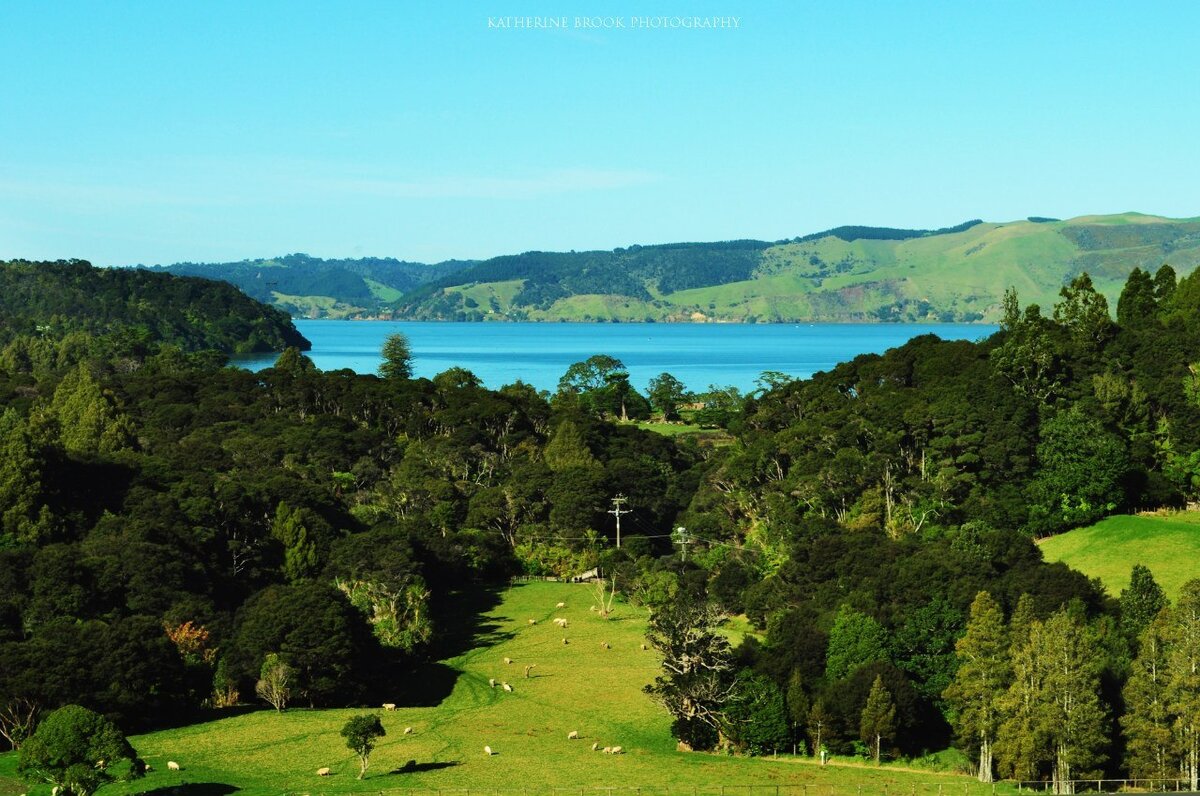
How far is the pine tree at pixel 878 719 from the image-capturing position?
45.7 meters

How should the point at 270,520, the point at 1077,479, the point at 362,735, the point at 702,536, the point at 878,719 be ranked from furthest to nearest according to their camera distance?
the point at 702,536 → the point at 270,520 → the point at 1077,479 → the point at 878,719 → the point at 362,735

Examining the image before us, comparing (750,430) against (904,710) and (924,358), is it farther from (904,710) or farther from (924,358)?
(904,710)

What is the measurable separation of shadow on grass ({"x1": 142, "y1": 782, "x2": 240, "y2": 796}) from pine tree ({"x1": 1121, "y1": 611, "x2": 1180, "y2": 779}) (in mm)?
26572

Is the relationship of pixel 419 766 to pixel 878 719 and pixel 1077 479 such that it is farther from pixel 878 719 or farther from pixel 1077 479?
pixel 1077 479

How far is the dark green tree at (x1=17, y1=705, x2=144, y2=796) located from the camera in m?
37.6

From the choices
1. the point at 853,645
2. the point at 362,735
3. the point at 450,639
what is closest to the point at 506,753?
the point at 362,735

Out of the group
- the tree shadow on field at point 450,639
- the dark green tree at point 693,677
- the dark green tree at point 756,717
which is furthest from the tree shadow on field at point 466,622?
the dark green tree at point 756,717

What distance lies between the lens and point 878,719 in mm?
45750

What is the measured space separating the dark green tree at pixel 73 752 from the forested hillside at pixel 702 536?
8.40 metres

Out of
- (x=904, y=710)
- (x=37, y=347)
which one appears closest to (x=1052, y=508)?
(x=904, y=710)

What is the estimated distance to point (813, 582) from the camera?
62.2 m

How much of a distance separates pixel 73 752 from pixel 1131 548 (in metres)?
47.9

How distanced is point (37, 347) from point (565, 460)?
363 feet

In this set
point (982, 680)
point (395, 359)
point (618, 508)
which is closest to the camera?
point (982, 680)
